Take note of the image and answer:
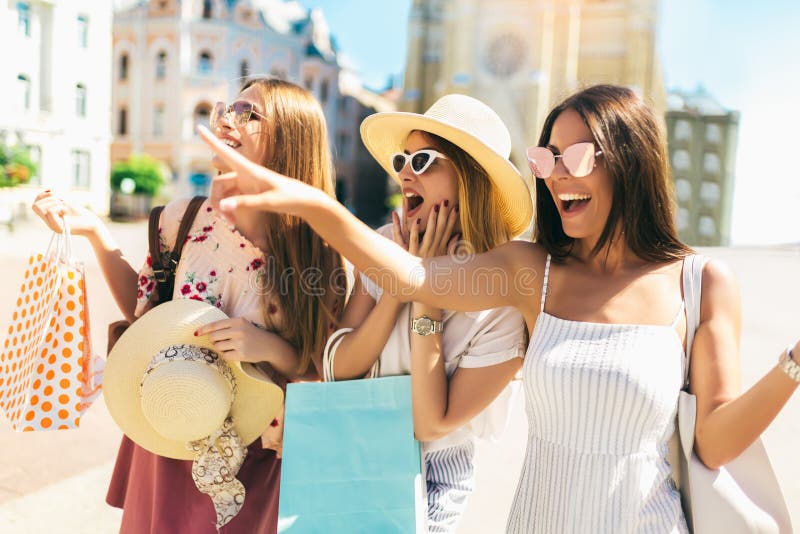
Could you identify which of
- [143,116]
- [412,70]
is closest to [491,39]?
[412,70]

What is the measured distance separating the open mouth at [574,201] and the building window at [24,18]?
3483cm

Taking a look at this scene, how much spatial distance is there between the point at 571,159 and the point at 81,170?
36717 millimetres

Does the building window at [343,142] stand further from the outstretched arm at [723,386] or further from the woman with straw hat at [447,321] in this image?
the outstretched arm at [723,386]

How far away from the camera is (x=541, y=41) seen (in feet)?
145

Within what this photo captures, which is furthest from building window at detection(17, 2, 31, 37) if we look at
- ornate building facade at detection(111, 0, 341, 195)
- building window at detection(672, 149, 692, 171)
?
Answer: building window at detection(672, 149, 692, 171)

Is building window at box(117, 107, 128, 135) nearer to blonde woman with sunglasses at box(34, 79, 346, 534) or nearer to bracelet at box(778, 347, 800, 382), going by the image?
blonde woman with sunglasses at box(34, 79, 346, 534)

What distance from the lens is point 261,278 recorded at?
2.38 meters

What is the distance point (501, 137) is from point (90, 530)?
3.21 metres

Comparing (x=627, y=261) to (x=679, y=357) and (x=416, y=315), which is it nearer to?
(x=679, y=357)

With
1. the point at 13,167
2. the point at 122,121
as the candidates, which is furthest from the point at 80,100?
the point at 13,167

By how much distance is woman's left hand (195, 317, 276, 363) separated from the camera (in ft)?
7.02

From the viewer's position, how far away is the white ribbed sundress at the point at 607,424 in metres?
1.83

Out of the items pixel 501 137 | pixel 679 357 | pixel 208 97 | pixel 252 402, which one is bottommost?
pixel 252 402

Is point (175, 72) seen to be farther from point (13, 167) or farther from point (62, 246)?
point (62, 246)
